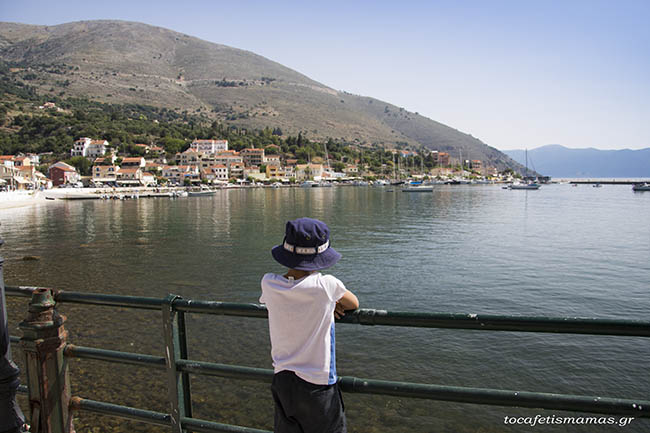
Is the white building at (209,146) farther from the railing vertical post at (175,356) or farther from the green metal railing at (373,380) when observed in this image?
the railing vertical post at (175,356)

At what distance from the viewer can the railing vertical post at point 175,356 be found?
2.57 meters

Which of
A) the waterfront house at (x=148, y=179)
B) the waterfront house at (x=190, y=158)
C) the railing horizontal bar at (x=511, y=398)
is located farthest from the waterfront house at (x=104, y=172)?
the railing horizontal bar at (x=511, y=398)

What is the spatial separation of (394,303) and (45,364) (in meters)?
11.7

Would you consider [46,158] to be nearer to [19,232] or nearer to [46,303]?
[19,232]

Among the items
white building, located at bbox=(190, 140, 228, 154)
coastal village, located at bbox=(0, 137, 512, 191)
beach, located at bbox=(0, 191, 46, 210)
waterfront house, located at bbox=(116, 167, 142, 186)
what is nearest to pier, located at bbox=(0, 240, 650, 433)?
beach, located at bbox=(0, 191, 46, 210)

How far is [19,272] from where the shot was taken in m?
17.6

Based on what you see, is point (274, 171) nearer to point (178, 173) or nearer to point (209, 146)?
point (209, 146)

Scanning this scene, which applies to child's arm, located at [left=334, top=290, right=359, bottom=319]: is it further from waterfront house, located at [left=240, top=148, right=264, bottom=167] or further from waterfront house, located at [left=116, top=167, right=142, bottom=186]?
waterfront house, located at [left=240, top=148, right=264, bottom=167]

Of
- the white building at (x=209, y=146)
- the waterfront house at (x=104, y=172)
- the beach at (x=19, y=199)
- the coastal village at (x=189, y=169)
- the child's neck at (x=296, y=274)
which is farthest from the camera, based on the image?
the white building at (x=209, y=146)

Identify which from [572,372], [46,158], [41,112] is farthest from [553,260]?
[41,112]

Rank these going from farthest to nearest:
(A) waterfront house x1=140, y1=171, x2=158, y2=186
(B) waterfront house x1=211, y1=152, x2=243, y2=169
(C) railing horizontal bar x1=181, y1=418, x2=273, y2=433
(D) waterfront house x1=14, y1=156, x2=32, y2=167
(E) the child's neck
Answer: (B) waterfront house x1=211, y1=152, x2=243, y2=169 < (A) waterfront house x1=140, y1=171, x2=158, y2=186 < (D) waterfront house x1=14, y1=156, x2=32, y2=167 < (C) railing horizontal bar x1=181, y1=418, x2=273, y2=433 < (E) the child's neck

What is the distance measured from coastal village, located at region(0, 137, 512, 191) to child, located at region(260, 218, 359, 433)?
9625cm

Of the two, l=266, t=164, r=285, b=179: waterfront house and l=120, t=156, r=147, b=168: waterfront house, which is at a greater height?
l=120, t=156, r=147, b=168: waterfront house

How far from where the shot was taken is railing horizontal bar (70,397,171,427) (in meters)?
2.71
